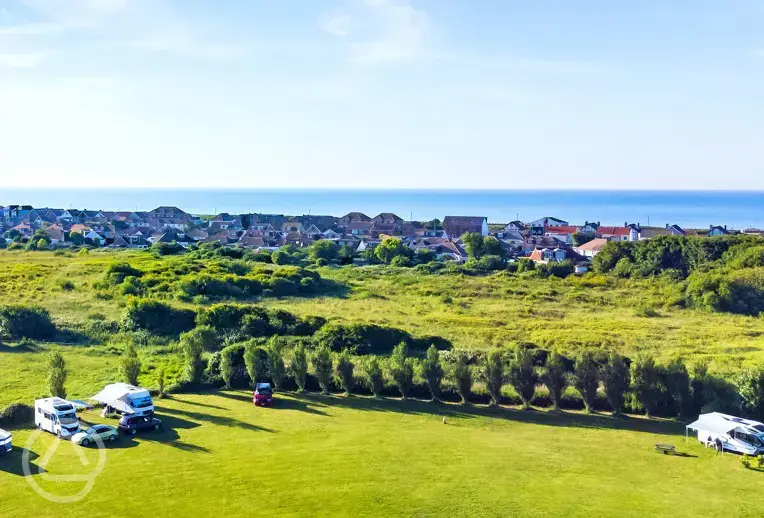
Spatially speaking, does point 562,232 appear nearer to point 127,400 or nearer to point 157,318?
point 157,318

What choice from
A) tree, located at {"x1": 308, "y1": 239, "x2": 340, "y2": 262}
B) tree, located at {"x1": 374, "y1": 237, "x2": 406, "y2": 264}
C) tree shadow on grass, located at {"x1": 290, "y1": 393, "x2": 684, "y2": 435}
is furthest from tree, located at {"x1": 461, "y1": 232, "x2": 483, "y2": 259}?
tree shadow on grass, located at {"x1": 290, "y1": 393, "x2": 684, "y2": 435}

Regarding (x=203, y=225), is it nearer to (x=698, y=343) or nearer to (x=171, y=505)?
(x=698, y=343)

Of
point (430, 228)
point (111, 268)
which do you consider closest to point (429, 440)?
point (111, 268)

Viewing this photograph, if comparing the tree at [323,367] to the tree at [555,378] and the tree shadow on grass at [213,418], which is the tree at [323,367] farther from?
the tree at [555,378]

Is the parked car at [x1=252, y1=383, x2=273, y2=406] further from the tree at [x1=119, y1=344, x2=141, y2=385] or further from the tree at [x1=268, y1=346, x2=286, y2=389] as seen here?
the tree at [x1=119, y1=344, x2=141, y2=385]

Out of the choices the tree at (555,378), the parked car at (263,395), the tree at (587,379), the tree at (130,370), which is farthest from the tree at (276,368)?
the tree at (587,379)

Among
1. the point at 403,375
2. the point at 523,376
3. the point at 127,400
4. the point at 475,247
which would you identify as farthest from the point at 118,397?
the point at 475,247
